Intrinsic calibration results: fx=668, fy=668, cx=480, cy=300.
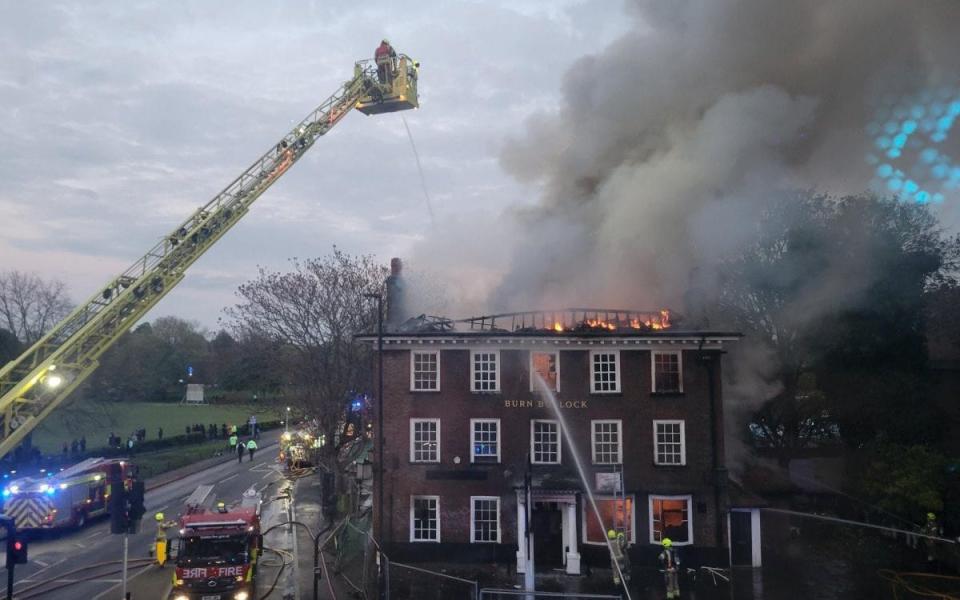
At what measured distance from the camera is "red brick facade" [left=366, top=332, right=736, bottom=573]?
20.7 metres

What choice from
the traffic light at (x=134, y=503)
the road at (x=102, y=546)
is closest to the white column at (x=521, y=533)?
the traffic light at (x=134, y=503)

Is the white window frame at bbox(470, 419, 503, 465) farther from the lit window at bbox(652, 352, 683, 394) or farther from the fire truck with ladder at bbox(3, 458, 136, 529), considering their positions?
the fire truck with ladder at bbox(3, 458, 136, 529)

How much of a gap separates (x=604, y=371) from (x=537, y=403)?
7.89ft

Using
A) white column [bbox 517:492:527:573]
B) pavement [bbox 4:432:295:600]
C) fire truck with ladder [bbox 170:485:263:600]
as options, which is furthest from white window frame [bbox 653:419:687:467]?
fire truck with ladder [bbox 170:485:263:600]

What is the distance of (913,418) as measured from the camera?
26.2 m

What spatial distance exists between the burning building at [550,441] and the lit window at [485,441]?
45 millimetres

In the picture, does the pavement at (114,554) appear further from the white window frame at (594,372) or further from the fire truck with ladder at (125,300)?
the white window frame at (594,372)

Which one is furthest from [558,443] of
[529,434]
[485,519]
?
[485,519]

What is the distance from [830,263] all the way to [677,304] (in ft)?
28.0

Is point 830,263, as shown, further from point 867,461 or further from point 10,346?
point 10,346

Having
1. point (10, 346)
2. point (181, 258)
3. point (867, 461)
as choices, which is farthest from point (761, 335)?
point (10, 346)

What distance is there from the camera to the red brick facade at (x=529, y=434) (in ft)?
68.0

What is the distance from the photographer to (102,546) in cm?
Result: 2330

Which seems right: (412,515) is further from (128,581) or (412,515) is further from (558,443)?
(128,581)
